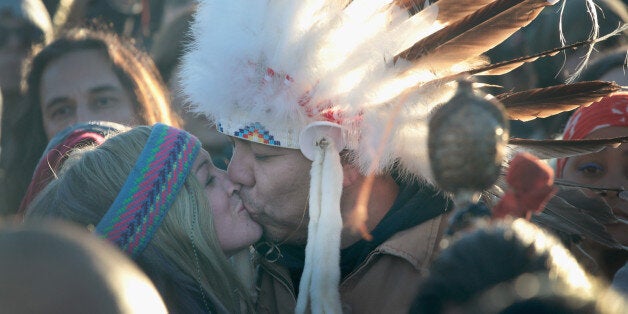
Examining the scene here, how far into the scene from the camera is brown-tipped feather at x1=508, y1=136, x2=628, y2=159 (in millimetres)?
2600

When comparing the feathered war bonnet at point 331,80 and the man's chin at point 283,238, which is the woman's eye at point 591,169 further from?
the man's chin at point 283,238

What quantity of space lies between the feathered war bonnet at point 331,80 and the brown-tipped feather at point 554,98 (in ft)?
0.61

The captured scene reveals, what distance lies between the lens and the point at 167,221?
2.76 metres

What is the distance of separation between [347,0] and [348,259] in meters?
0.96

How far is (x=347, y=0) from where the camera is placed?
9.21 ft

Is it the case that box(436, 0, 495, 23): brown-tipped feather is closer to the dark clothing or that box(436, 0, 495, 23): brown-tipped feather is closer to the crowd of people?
the crowd of people

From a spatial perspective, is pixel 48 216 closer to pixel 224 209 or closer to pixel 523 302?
pixel 224 209

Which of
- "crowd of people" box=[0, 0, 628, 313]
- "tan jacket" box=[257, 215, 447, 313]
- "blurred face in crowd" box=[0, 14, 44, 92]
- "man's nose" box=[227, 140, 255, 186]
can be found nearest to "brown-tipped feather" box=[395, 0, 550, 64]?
"crowd of people" box=[0, 0, 628, 313]

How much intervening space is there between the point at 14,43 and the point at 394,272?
3.21 meters

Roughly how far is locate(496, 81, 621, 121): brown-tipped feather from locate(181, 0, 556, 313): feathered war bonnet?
0.19 m

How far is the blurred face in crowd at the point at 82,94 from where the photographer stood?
14.5 ft

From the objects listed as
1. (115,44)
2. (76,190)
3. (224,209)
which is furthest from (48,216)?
(115,44)

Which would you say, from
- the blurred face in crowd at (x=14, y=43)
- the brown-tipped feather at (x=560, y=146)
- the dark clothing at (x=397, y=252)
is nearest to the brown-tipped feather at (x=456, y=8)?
the brown-tipped feather at (x=560, y=146)

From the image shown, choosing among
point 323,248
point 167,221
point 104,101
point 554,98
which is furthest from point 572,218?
point 104,101
